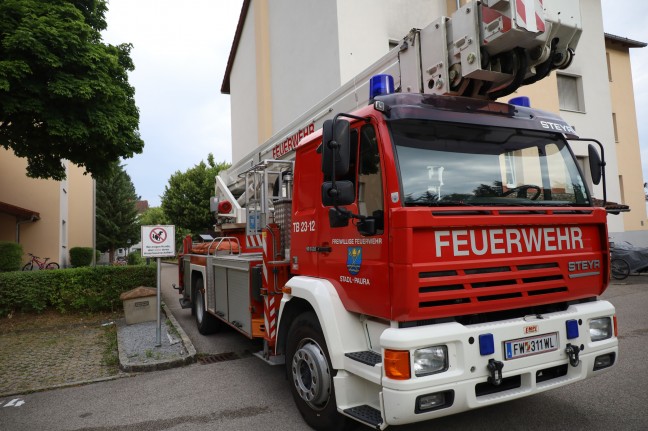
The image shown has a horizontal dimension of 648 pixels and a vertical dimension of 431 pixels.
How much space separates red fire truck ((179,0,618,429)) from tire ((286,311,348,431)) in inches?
0.6

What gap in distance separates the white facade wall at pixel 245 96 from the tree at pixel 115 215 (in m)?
14.4

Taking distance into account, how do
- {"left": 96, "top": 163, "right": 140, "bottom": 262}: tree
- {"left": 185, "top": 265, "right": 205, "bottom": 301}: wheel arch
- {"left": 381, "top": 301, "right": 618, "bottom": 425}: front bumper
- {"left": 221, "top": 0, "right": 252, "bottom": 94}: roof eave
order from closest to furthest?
1. {"left": 381, "top": 301, "right": 618, "bottom": 425}: front bumper
2. {"left": 185, "top": 265, "right": 205, "bottom": 301}: wheel arch
3. {"left": 221, "top": 0, "right": 252, "bottom": 94}: roof eave
4. {"left": 96, "top": 163, "right": 140, "bottom": 262}: tree

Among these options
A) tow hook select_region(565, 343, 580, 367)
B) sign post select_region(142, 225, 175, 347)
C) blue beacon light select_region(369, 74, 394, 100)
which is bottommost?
tow hook select_region(565, 343, 580, 367)

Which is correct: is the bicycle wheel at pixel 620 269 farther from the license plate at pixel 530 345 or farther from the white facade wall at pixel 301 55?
the license plate at pixel 530 345

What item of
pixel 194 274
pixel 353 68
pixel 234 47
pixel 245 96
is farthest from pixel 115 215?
pixel 194 274

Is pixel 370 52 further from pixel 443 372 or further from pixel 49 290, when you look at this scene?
pixel 443 372

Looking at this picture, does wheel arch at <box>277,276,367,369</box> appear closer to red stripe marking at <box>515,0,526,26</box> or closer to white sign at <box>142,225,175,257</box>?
red stripe marking at <box>515,0,526,26</box>

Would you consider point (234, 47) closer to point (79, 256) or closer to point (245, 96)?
point (245, 96)

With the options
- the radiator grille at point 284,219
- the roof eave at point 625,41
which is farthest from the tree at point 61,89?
the roof eave at point 625,41

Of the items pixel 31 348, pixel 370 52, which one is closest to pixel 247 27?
pixel 370 52

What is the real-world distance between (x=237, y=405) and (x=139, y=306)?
17.0 feet

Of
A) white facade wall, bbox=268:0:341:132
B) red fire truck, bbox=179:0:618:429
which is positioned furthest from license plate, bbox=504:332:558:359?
white facade wall, bbox=268:0:341:132

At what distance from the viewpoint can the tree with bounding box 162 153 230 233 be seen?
28.4 m

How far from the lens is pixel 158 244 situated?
21.8 ft
